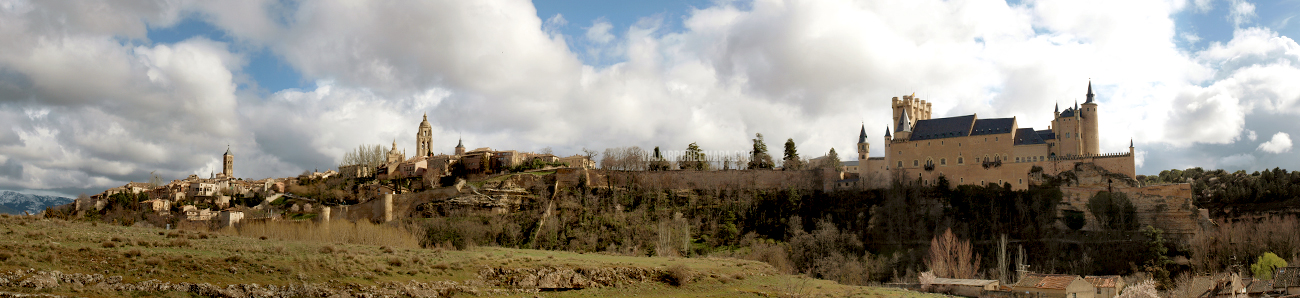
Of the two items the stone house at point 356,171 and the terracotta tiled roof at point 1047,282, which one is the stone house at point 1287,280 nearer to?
the terracotta tiled roof at point 1047,282

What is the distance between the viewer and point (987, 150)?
→ 62.5m

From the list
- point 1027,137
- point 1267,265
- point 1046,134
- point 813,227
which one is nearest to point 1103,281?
point 1267,265

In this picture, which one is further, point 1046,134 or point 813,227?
point 1046,134

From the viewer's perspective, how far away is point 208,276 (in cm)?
2178

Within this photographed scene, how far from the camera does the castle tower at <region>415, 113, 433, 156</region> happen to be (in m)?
96.4

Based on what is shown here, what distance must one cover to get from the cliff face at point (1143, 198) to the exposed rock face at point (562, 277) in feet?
136

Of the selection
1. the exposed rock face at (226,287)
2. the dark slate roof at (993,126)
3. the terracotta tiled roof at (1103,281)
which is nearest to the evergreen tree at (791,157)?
the dark slate roof at (993,126)

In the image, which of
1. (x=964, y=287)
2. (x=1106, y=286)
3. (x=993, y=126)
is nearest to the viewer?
(x=964, y=287)

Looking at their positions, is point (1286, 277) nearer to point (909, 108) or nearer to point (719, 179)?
point (909, 108)

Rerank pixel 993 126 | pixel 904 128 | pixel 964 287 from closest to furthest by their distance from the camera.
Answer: pixel 964 287 → pixel 993 126 → pixel 904 128

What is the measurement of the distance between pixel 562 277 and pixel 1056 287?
22.8 m

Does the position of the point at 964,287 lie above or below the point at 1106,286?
above

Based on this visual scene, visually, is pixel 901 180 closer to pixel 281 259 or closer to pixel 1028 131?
pixel 1028 131

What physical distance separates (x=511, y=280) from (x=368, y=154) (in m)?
66.4
